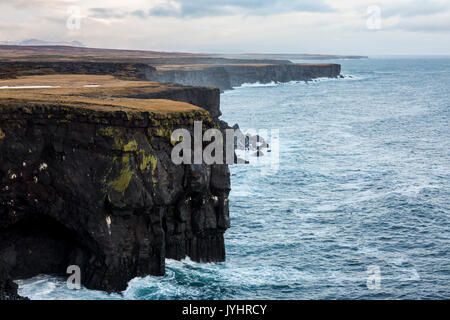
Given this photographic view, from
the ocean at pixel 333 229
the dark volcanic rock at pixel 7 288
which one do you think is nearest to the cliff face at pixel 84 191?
the ocean at pixel 333 229

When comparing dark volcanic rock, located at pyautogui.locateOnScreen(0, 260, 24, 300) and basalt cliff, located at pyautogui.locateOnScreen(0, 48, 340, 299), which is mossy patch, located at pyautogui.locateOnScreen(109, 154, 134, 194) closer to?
basalt cliff, located at pyautogui.locateOnScreen(0, 48, 340, 299)

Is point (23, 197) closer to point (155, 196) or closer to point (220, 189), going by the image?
point (155, 196)

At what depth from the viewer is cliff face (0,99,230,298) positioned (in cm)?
3319

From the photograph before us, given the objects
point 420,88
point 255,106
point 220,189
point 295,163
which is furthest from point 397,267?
point 420,88

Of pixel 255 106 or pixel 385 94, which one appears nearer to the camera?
pixel 255 106

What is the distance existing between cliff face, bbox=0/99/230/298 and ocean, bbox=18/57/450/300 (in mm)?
1671

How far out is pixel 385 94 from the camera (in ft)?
559

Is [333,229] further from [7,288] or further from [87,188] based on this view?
[7,288]

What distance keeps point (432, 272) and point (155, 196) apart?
19442 mm

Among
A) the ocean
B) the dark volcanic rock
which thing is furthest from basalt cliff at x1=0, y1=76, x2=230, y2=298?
the ocean

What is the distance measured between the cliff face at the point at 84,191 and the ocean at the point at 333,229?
1671 mm

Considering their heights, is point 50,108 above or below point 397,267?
above

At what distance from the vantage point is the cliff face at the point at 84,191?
3319cm
